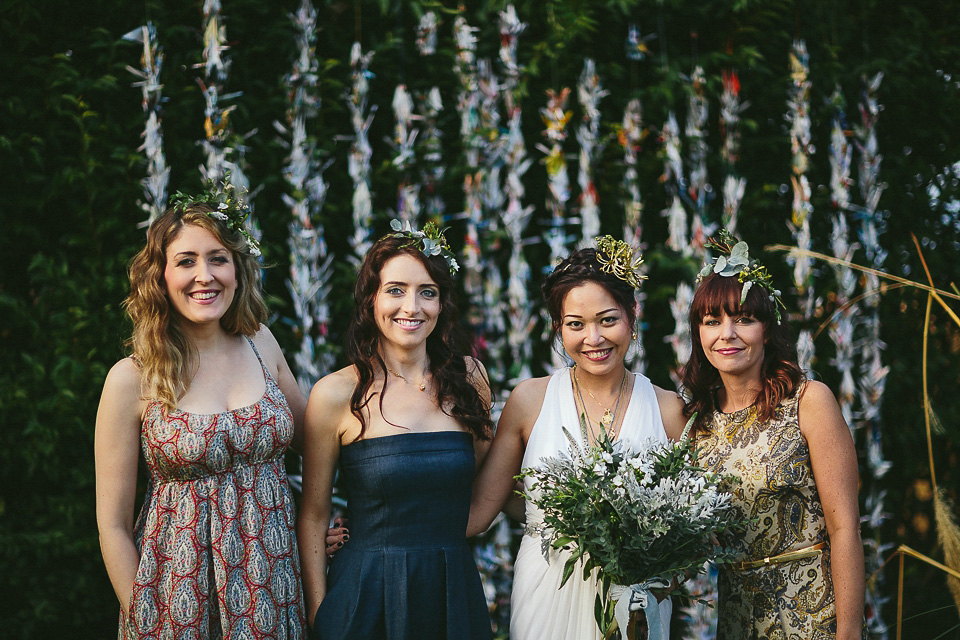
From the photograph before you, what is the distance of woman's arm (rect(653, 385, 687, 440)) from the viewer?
2838 millimetres

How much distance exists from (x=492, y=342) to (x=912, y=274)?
2079 millimetres

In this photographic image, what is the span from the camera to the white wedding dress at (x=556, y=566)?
8.59 ft

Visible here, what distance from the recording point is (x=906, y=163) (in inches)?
154

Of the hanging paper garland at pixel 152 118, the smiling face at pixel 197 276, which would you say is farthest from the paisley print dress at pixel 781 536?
the hanging paper garland at pixel 152 118

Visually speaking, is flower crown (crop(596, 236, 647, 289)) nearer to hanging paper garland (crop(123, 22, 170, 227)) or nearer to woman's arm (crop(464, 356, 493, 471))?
woman's arm (crop(464, 356, 493, 471))

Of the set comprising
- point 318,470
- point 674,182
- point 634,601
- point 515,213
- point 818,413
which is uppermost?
point 674,182

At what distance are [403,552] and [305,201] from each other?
63.8 inches

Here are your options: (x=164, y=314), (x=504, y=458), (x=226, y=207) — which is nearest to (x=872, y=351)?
(x=504, y=458)

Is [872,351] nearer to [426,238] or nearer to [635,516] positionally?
[635,516]

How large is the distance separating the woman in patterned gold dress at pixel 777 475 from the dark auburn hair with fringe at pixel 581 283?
0.74 feet

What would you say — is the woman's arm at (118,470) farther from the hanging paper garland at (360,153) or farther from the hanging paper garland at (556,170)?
the hanging paper garland at (556,170)

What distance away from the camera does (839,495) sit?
247 centimetres

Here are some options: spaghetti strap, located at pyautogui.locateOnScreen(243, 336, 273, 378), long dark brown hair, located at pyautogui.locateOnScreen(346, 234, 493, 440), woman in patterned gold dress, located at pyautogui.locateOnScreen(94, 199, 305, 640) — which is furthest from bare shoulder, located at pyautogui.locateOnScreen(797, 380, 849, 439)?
spaghetti strap, located at pyautogui.locateOnScreen(243, 336, 273, 378)

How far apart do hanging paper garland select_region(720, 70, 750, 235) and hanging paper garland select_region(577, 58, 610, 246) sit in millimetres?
577
